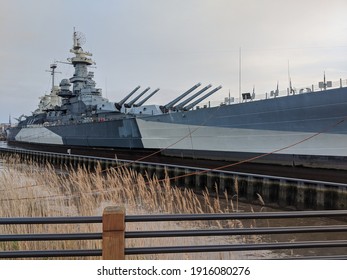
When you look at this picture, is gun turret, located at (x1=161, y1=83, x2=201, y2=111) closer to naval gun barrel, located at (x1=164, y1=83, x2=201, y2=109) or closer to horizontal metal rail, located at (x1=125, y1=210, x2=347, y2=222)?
naval gun barrel, located at (x1=164, y1=83, x2=201, y2=109)

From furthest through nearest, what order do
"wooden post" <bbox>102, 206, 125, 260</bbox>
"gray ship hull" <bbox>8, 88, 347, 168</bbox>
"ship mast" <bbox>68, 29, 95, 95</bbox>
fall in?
"ship mast" <bbox>68, 29, 95, 95</bbox> → "gray ship hull" <bbox>8, 88, 347, 168</bbox> → "wooden post" <bbox>102, 206, 125, 260</bbox>

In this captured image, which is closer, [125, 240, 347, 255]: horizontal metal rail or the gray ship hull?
[125, 240, 347, 255]: horizontal metal rail

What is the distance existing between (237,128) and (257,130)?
125 centimetres

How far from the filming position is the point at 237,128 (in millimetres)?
17109

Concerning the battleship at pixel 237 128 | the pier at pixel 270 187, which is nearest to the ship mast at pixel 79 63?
the battleship at pixel 237 128

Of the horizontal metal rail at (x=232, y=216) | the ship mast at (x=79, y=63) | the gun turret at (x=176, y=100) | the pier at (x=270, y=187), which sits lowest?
the pier at (x=270, y=187)

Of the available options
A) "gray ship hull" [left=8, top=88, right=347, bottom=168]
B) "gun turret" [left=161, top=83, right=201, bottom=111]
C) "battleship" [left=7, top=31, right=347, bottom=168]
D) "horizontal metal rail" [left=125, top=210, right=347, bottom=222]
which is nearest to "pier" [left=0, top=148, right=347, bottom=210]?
"battleship" [left=7, top=31, right=347, bottom=168]

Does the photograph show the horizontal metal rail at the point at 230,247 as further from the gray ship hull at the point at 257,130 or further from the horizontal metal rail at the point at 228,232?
the gray ship hull at the point at 257,130

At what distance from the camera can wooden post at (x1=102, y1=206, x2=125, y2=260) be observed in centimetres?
210

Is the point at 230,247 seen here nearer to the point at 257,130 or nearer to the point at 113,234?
the point at 113,234

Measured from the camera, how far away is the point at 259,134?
16.2 meters

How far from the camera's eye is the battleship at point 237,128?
1373cm

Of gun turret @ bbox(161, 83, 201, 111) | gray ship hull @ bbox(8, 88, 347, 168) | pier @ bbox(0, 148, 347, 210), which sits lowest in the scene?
pier @ bbox(0, 148, 347, 210)

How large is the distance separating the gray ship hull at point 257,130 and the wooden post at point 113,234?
13.5 metres
